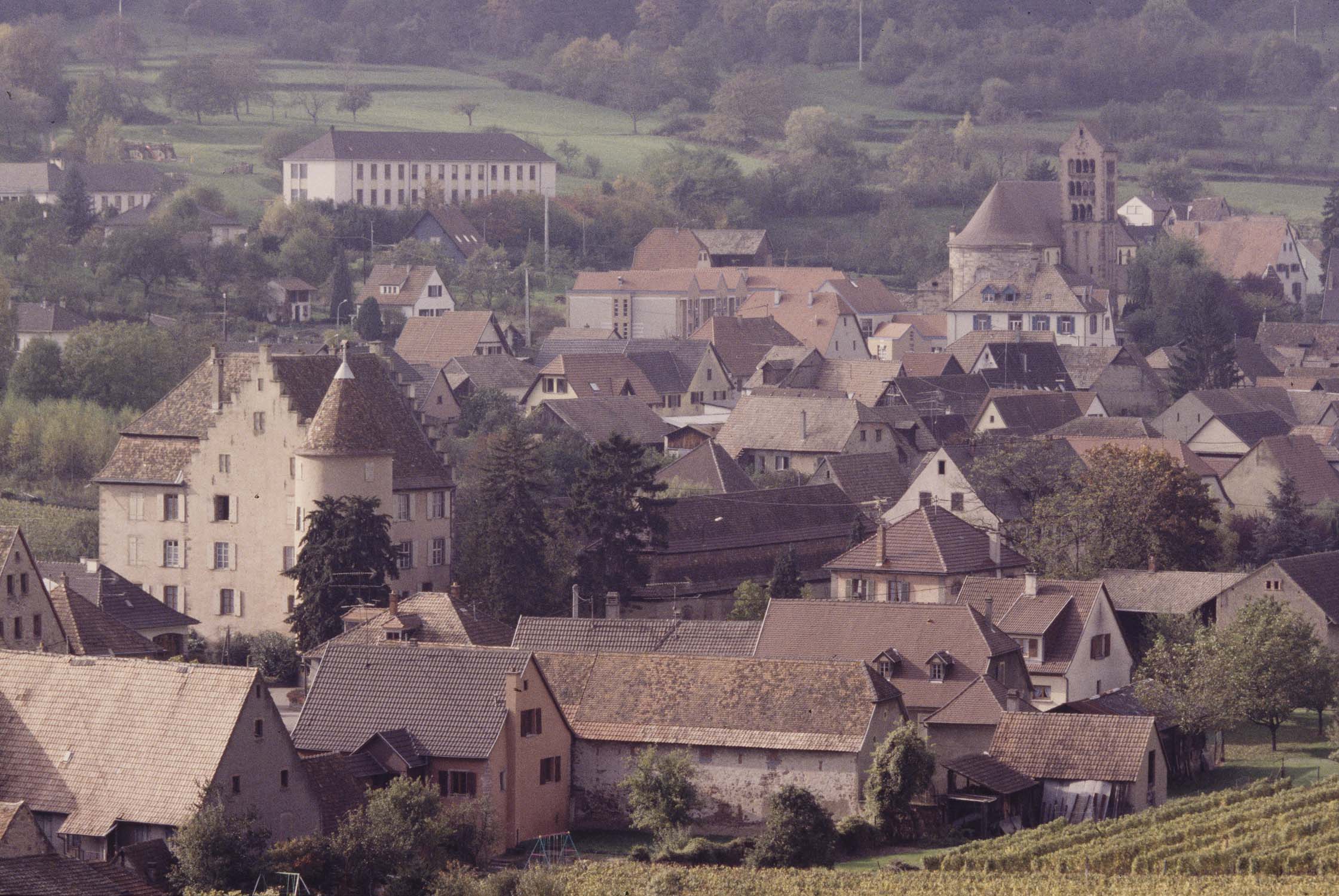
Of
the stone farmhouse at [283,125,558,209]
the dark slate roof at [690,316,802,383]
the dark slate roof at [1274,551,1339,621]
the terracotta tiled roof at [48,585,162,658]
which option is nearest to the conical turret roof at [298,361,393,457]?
the terracotta tiled roof at [48,585,162,658]

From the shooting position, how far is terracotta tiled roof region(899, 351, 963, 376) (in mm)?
113500

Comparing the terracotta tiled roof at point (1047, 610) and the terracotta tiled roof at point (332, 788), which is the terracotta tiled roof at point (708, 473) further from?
the terracotta tiled roof at point (332, 788)

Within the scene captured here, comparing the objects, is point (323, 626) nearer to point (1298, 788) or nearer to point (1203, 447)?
point (1298, 788)

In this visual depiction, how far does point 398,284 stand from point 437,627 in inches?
2962

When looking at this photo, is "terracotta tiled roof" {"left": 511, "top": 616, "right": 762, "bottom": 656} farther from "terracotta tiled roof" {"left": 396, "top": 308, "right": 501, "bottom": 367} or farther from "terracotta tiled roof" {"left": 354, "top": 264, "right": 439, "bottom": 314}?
"terracotta tiled roof" {"left": 354, "top": 264, "right": 439, "bottom": 314}

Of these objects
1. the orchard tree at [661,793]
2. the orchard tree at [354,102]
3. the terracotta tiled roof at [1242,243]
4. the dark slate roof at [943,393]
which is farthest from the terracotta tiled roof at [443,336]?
the orchard tree at [354,102]

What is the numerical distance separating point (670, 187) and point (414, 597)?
11819 centimetres

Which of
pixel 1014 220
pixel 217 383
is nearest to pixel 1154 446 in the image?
pixel 217 383

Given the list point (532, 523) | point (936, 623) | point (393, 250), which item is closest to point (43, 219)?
point (393, 250)

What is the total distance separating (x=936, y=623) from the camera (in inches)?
2211

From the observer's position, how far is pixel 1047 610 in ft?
195

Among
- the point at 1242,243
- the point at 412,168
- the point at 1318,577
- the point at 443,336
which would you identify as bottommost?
the point at 1318,577

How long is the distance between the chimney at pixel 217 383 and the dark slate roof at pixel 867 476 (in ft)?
69.9

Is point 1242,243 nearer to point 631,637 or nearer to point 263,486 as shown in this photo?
point 263,486
